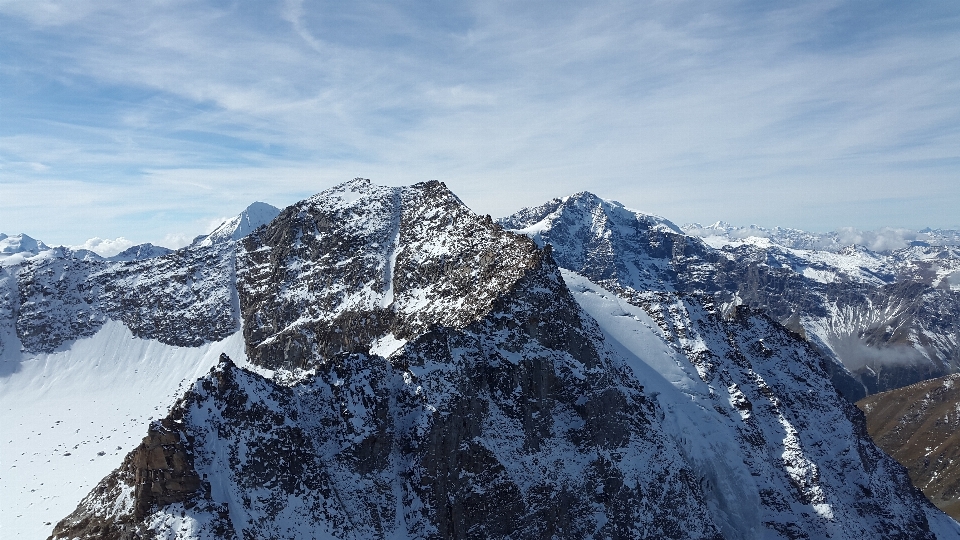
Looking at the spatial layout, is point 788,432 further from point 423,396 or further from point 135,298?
point 135,298

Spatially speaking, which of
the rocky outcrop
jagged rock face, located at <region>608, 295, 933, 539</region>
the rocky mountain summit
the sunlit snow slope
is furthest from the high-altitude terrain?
the sunlit snow slope

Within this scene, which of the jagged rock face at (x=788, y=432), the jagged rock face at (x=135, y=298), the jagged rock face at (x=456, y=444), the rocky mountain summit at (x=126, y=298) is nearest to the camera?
the jagged rock face at (x=456, y=444)

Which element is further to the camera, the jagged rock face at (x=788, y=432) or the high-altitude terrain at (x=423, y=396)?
the jagged rock face at (x=788, y=432)

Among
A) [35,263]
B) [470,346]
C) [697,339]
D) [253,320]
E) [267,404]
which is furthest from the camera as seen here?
[35,263]

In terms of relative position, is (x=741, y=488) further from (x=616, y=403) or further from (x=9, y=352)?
(x=9, y=352)

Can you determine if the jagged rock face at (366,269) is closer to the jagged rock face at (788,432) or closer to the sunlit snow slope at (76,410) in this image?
the sunlit snow slope at (76,410)

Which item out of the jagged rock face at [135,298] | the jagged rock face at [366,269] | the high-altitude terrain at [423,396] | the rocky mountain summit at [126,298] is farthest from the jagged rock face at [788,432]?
the rocky mountain summit at [126,298]

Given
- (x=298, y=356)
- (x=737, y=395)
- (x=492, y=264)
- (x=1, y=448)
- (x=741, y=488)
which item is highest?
(x=492, y=264)

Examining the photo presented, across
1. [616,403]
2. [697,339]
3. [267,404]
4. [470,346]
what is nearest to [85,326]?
[267,404]
